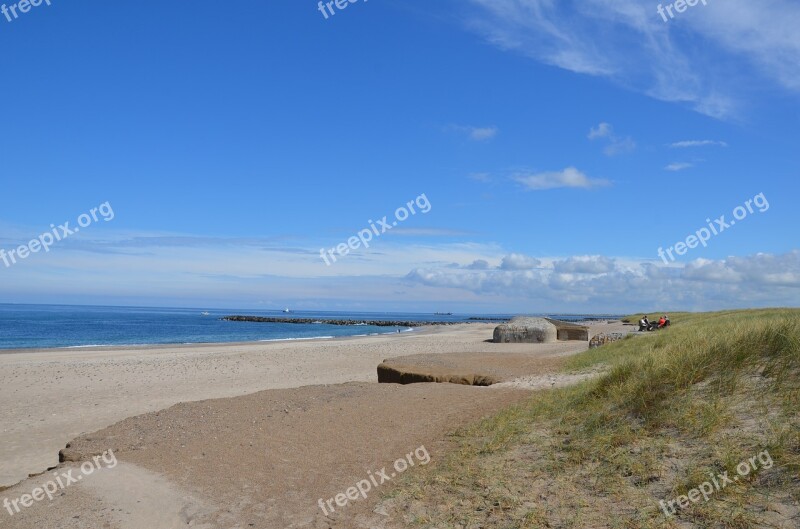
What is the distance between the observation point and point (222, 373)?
23562 mm

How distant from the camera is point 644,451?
6414 mm

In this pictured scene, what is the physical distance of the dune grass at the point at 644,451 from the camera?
17.2 feet

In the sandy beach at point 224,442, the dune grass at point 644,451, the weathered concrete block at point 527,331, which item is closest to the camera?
the dune grass at point 644,451

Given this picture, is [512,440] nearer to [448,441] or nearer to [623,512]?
[448,441]

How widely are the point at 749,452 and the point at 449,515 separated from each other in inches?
120

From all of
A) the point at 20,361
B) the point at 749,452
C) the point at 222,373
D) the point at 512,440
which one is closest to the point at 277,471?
the point at 512,440

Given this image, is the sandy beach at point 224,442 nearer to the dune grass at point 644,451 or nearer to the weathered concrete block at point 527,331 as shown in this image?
the dune grass at point 644,451

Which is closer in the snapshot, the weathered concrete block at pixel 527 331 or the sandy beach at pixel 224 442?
the sandy beach at pixel 224 442

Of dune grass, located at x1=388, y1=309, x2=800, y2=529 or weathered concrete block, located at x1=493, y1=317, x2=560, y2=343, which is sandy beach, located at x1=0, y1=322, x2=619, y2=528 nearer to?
dune grass, located at x1=388, y1=309, x2=800, y2=529

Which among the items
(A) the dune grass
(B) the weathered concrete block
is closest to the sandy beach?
(A) the dune grass

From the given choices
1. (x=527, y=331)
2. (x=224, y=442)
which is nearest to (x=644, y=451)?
(x=224, y=442)

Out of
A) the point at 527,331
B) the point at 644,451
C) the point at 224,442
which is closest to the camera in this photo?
the point at 644,451

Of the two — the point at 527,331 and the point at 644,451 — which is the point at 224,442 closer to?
the point at 644,451

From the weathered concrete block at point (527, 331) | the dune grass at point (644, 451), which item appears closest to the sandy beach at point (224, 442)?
the dune grass at point (644, 451)
